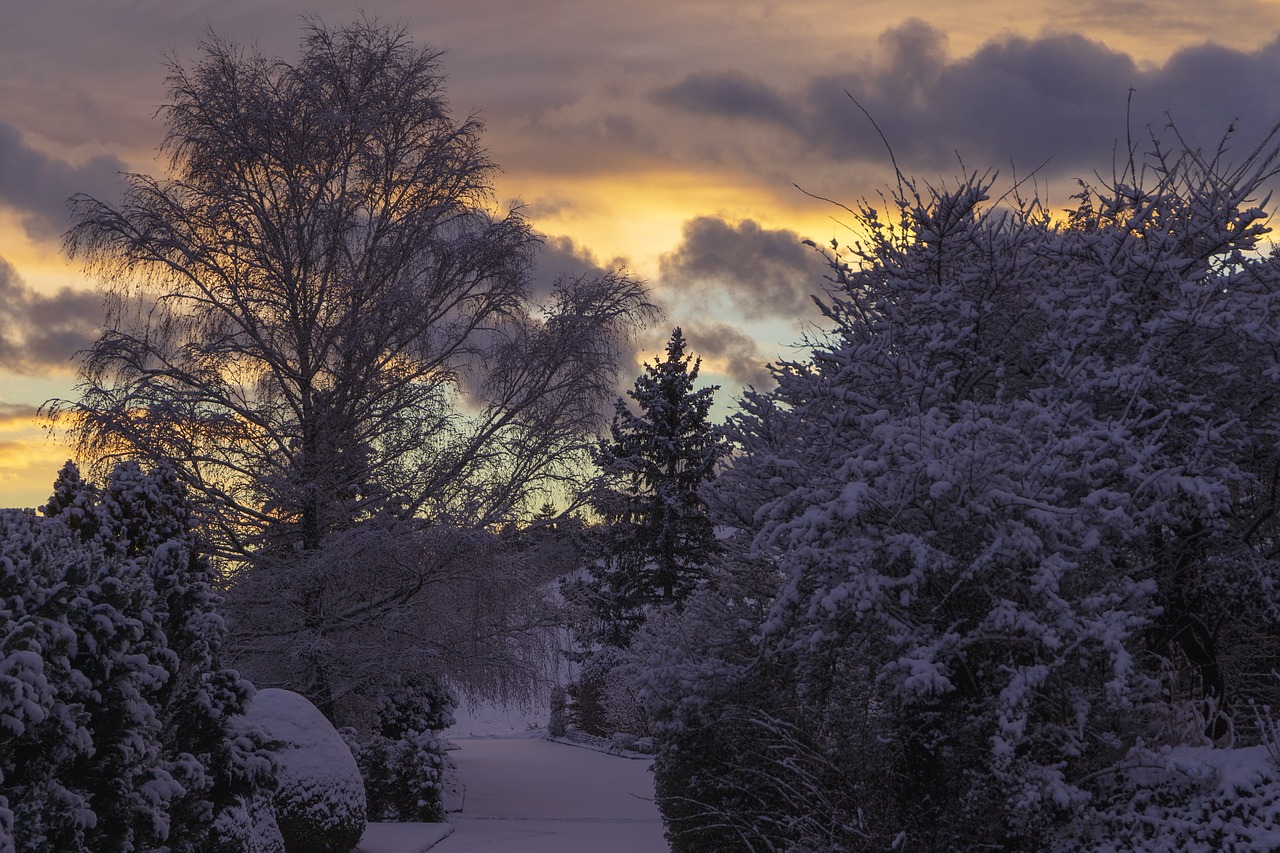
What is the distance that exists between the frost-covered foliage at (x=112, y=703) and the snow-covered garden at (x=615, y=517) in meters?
0.03

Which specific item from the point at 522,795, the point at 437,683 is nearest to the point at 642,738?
the point at 522,795

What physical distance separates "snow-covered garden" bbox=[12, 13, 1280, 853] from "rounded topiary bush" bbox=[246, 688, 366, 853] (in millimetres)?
41

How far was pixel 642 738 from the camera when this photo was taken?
30.1 metres

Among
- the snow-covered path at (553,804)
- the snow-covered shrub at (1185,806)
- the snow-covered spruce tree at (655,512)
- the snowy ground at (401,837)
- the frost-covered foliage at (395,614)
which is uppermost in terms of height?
the snow-covered spruce tree at (655,512)

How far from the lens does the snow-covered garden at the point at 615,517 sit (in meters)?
6.89

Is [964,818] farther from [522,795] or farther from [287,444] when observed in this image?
[522,795]

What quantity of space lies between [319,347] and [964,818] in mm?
12047

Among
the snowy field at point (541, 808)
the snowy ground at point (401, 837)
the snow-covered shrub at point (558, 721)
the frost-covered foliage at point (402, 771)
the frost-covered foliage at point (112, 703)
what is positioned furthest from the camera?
the snow-covered shrub at point (558, 721)

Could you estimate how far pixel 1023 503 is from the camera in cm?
697

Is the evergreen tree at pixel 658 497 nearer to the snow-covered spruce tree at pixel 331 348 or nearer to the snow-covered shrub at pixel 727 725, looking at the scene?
the snow-covered spruce tree at pixel 331 348

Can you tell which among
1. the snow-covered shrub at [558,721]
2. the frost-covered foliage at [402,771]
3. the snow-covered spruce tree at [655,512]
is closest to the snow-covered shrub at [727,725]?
the frost-covered foliage at [402,771]

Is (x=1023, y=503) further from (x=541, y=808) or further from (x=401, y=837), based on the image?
(x=541, y=808)

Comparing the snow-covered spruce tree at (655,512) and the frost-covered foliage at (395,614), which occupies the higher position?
the snow-covered spruce tree at (655,512)

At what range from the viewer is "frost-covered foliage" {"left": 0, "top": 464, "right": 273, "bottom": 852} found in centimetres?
618
